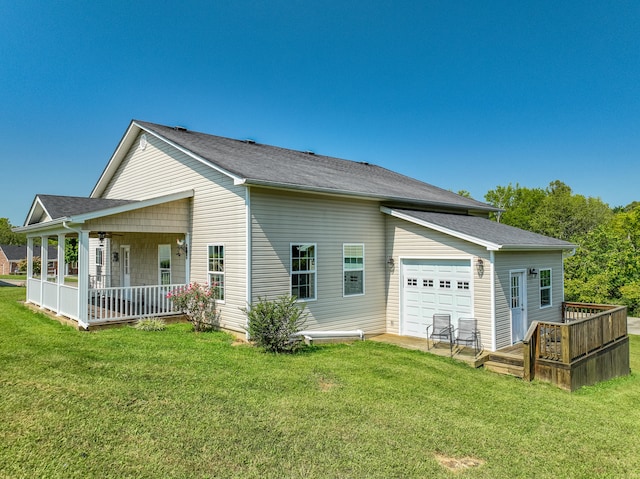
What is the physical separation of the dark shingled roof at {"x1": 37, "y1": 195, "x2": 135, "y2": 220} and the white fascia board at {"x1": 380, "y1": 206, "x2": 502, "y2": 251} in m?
7.53

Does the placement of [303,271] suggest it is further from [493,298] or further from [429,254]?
[493,298]

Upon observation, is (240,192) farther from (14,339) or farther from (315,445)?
(315,445)

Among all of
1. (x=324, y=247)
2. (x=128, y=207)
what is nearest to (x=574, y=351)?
(x=324, y=247)

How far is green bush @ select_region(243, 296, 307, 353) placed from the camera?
29.5 ft

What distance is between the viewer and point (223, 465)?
4.13 meters

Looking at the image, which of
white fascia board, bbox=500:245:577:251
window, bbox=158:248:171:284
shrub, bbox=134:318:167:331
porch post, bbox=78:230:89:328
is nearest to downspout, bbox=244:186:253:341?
shrub, bbox=134:318:167:331

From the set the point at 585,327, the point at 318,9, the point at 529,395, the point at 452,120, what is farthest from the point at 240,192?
the point at 452,120

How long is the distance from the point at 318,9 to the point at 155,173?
9.81 metres

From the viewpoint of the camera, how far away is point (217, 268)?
35.9ft

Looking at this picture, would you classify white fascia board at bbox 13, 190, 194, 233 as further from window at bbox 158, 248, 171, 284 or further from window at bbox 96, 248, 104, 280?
window at bbox 96, 248, 104, 280

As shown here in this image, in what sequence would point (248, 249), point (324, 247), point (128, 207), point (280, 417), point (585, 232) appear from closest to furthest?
1. point (280, 417)
2. point (248, 249)
3. point (128, 207)
4. point (324, 247)
5. point (585, 232)

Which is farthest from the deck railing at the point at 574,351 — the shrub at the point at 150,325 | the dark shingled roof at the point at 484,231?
the shrub at the point at 150,325

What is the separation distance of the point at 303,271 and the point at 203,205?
3562 millimetres

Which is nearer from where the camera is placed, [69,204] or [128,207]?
[128,207]
